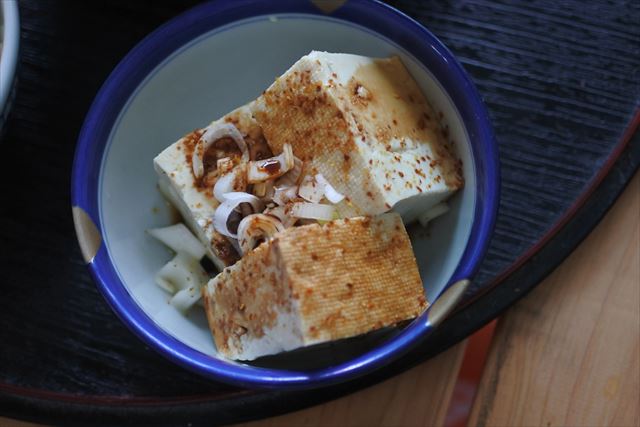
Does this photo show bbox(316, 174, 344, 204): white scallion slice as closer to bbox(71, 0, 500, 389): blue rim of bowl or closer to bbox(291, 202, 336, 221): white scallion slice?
bbox(291, 202, 336, 221): white scallion slice

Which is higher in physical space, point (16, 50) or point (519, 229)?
point (16, 50)

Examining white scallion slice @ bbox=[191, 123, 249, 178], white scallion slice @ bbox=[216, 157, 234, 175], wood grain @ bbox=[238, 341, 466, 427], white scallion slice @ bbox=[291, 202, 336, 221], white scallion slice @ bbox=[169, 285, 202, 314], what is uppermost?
white scallion slice @ bbox=[191, 123, 249, 178]

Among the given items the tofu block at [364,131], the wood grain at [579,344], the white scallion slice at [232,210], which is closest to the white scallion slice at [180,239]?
the white scallion slice at [232,210]

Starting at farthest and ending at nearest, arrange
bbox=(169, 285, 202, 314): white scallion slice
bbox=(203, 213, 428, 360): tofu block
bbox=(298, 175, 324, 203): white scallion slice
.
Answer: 1. bbox=(169, 285, 202, 314): white scallion slice
2. bbox=(298, 175, 324, 203): white scallion slice
3. bbox=(203, 213, 428, 360): tofu block

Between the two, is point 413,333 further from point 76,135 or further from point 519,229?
point 76,135

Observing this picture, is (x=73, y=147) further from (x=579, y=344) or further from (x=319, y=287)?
(x=579, y=344)

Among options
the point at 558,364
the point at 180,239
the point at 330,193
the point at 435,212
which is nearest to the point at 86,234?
the point at 180,239

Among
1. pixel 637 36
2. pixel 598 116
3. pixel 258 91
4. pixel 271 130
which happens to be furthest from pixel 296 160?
pixel 637 36

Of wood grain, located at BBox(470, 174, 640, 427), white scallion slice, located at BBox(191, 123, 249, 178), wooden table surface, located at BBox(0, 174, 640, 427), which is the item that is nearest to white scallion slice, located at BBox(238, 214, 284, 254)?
white scallion slice, located at BBox(191, 123, 249, 178)
